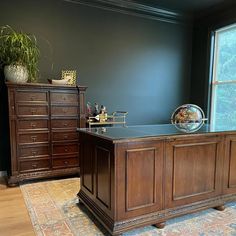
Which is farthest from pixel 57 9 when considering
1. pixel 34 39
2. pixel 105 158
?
pixel 105 158

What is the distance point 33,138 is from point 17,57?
3.82 ft

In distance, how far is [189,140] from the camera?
2150 millimetres

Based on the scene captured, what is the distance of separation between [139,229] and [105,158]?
2.41 ft

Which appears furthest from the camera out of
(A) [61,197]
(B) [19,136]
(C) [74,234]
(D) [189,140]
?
(B) [19,136]

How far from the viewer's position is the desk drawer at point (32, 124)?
123 inches

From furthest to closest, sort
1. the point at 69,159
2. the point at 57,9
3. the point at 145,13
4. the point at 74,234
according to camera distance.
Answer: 1. the point at 145,13
2. the point at 57,9
3. the point at 69,159
4. the point at 74,234

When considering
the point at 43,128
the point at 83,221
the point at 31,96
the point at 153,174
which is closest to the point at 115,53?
the point at 31,96

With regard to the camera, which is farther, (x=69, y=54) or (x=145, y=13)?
(x=145, y=13)

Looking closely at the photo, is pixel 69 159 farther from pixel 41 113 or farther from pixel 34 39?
pixel 34 39

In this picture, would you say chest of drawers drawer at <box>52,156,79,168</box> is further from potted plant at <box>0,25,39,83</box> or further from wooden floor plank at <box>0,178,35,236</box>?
potted plant at <box>0,25,39,83</box>

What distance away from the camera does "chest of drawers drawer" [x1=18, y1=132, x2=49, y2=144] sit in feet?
10.3

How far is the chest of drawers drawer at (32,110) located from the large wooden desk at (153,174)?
1116 mm

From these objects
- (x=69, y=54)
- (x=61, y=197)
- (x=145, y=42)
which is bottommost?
(x=61, y=197)

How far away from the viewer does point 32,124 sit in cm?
319
